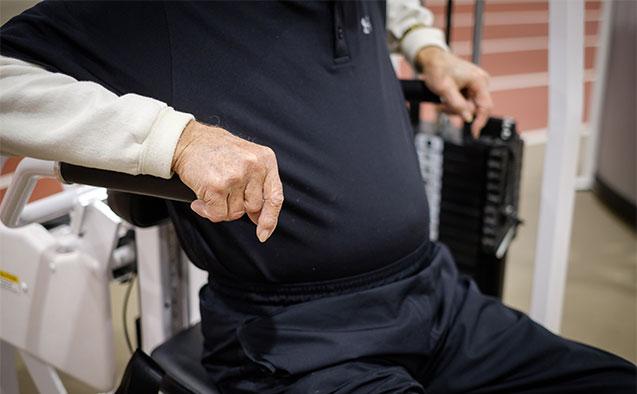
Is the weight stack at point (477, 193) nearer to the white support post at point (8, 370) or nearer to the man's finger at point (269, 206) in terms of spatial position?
the man's finger at point (269, 206)

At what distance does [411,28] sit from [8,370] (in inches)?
39.0

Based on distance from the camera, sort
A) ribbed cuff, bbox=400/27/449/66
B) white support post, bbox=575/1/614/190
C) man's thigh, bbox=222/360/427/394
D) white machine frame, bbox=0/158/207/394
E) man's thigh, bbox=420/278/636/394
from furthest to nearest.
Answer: white support post, bbox=575/1/614/190, ribbed cuff, bbox=400/27/449/66, white machine frame, bbox=0/158/207/394, man's thigh, bbox=420/278/636/394, man's thigh, bbox=222/360/427/394

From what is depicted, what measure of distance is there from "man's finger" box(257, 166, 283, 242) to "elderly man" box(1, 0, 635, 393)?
2 cm

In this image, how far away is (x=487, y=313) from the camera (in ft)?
3.16

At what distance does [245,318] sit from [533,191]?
90.4 inches

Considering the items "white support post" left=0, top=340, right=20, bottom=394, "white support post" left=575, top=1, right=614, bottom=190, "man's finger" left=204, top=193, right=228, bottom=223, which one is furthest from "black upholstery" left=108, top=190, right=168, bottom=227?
"white support post" left=575, top=1, right=614, bottom=190

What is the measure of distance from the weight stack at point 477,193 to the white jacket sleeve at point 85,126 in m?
0.94

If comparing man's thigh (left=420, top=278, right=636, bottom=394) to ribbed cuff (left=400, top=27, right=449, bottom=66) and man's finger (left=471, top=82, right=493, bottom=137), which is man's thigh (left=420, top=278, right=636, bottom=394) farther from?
ribbed cuff (left=400, top=27, right=449, bottom=66)

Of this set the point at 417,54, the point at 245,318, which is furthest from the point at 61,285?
the point at 417,54

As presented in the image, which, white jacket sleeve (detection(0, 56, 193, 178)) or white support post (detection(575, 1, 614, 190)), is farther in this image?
white support post (detection(575, 1, 614, 190))

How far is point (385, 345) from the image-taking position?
803mm

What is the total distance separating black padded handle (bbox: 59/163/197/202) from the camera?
0.63 metres

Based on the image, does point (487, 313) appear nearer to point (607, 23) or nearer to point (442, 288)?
point (442, 288)

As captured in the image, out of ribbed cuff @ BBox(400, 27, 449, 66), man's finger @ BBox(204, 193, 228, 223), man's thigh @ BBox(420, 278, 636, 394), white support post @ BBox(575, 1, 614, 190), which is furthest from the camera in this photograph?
white support post @ BBox(575, 1, 614, 190)
